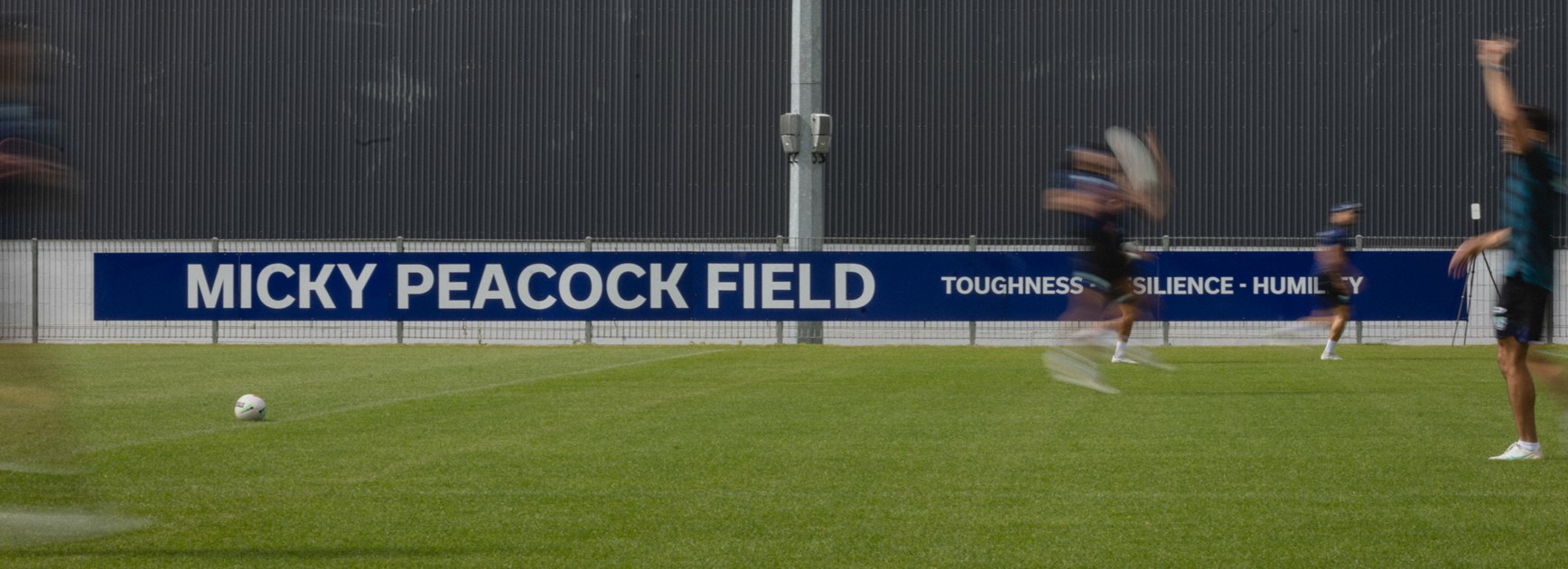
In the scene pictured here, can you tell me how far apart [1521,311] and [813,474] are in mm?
3480

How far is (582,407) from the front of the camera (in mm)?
11820

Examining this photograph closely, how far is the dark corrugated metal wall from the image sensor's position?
3008cm

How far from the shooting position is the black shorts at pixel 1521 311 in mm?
8062

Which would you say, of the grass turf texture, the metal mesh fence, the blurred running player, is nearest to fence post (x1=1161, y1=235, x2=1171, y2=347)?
the metal mesh fence

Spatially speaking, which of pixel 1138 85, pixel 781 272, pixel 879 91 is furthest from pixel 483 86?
pixel 1138 85

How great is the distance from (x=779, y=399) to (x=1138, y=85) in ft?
62.9

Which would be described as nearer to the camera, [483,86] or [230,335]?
[230,335]

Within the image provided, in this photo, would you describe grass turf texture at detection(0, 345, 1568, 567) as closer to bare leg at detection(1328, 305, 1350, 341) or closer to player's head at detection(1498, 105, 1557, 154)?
player's head at detection(1498, 105, 1557, 154)

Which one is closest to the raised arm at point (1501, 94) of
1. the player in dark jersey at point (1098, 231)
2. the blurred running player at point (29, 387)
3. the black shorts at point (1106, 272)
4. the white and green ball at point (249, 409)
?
the player in dark jersey at point (1098, 231)

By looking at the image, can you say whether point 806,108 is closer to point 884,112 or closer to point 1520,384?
point 884,112

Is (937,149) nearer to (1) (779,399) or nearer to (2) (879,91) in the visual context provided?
(2) (879,91)

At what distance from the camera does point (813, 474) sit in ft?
25.6

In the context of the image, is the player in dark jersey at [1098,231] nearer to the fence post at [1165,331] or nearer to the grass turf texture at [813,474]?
the grass turf texture at [813,474]

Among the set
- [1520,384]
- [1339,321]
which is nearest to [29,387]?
[1520,384]
